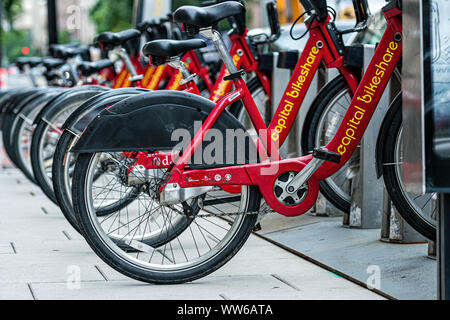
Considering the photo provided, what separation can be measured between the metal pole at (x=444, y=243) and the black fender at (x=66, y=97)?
10.4 ft

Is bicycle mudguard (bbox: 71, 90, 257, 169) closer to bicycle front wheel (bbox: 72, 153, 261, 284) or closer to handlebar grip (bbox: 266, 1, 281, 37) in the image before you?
bicycle front wheel (bbox: 72, 153, 261, 284)

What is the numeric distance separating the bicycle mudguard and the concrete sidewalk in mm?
617

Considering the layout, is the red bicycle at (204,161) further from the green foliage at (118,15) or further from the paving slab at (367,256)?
the green foliage at (118,15)

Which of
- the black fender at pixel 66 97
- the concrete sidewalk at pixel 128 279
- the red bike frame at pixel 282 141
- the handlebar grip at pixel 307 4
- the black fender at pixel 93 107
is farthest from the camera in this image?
the black fender at pixel 66 97

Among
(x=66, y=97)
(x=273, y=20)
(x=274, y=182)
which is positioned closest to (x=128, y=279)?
(x=274, y=182)

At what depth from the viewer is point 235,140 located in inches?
165

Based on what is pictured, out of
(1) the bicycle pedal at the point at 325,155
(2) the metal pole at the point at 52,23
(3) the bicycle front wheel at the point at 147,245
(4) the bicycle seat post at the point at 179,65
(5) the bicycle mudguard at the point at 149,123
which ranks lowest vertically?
(3) the bicycle front wheel at the point at 147,245

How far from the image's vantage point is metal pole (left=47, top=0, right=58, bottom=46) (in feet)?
52.0

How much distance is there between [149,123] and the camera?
410 cm

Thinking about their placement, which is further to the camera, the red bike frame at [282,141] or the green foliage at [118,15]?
the green foliage at [118,15]

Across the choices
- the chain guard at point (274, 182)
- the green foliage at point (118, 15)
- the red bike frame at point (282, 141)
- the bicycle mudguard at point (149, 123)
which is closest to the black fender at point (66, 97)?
the red bike frame at point (282, 141)

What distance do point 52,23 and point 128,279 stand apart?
12367mm

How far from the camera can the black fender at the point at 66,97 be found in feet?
20.2

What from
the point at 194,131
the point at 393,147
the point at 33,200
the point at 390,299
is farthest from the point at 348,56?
the point at 33,200
